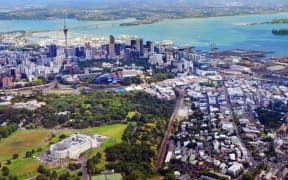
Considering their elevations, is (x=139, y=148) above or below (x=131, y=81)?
below

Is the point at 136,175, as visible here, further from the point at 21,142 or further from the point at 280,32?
the point at 280,32

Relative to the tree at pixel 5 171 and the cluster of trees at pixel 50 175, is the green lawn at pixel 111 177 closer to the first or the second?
the cluster of trees at pixel 50 175

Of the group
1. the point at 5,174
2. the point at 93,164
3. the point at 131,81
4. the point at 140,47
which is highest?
the point at 140,47

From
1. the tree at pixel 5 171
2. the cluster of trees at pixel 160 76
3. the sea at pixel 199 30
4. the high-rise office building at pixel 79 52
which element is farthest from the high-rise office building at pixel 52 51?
the tree at pixel 5 171

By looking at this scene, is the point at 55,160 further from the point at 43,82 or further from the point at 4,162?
the point at 43,82

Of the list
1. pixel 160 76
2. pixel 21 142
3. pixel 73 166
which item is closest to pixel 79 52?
pixel 160 76

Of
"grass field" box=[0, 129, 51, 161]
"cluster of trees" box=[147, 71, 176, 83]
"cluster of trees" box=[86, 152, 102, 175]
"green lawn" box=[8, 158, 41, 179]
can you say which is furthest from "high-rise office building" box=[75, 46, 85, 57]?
"cluster of trees" box=[86, 152, 102, 175]
